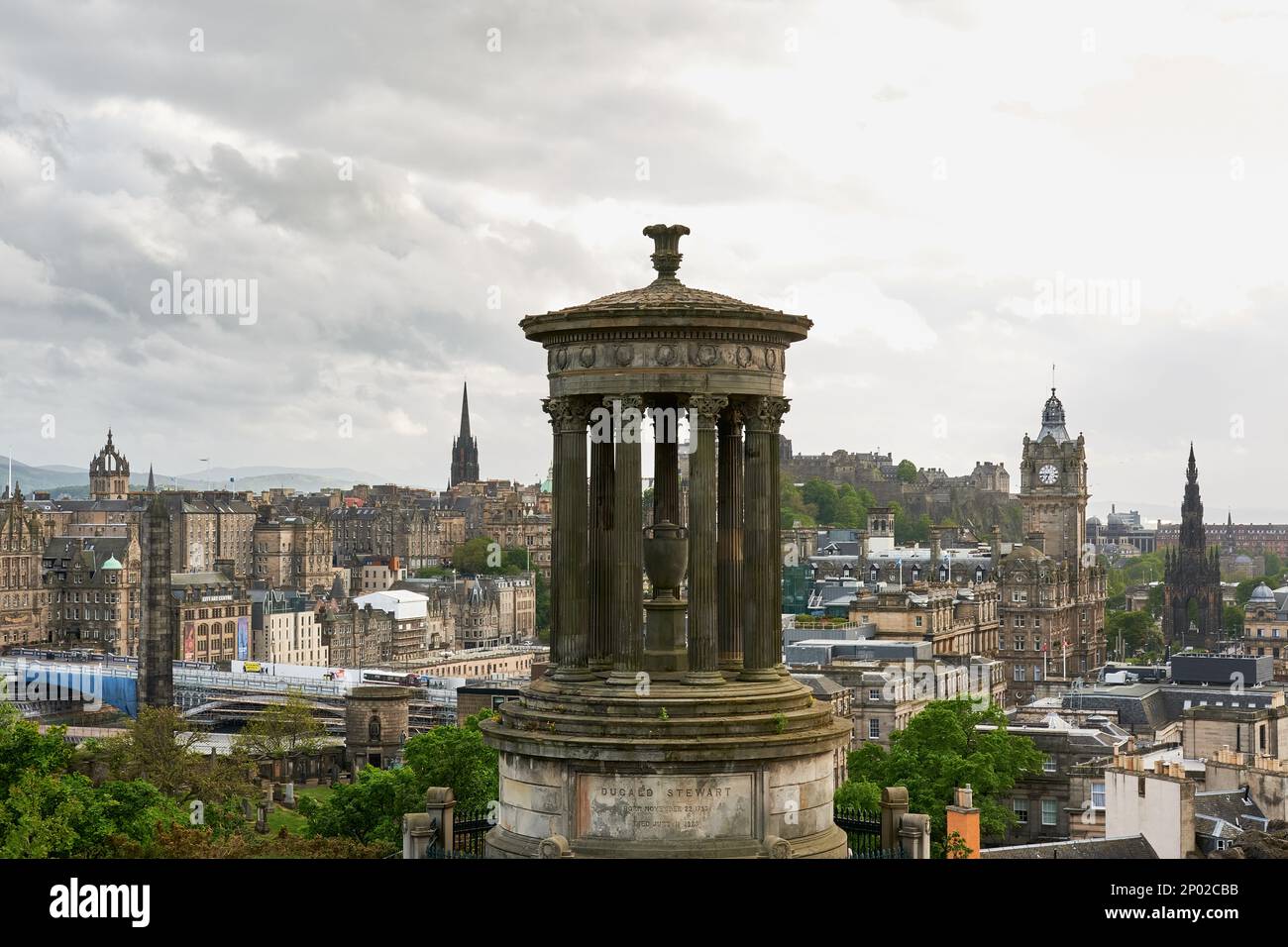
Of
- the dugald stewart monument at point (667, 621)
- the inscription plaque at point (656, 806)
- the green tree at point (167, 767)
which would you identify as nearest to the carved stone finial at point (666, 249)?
the dugald stewart monument at point (667, 621)

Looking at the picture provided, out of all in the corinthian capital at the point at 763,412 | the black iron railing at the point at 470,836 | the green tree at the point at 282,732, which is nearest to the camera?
the corinthian capital at the point at 763,412

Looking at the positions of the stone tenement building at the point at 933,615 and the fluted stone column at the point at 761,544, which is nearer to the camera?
the fluted stone column at the point at 761,544

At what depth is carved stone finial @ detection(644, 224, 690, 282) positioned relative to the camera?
95.9ft

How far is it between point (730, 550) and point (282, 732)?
98897 mm

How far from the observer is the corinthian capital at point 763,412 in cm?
2812

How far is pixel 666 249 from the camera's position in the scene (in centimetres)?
2933

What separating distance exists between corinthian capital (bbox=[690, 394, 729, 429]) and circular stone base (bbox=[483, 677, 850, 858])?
3.66m

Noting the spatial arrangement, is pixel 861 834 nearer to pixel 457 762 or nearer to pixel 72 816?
pixel 72 816

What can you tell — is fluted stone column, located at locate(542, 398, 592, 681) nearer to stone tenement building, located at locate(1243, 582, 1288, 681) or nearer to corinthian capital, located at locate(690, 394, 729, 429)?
corinthian capital, located at locate(690, 394, 729, 429)

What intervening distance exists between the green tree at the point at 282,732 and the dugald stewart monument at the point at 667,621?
9442 centimetres

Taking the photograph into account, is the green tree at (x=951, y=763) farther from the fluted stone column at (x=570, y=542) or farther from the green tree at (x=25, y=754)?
the fluted stone column at (x=570, y=542)

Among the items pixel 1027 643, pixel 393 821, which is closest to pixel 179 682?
pixel 1027 643

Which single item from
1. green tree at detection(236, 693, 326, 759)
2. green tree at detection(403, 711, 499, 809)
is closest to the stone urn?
green tree at detection(403, 711, 499, 809)
